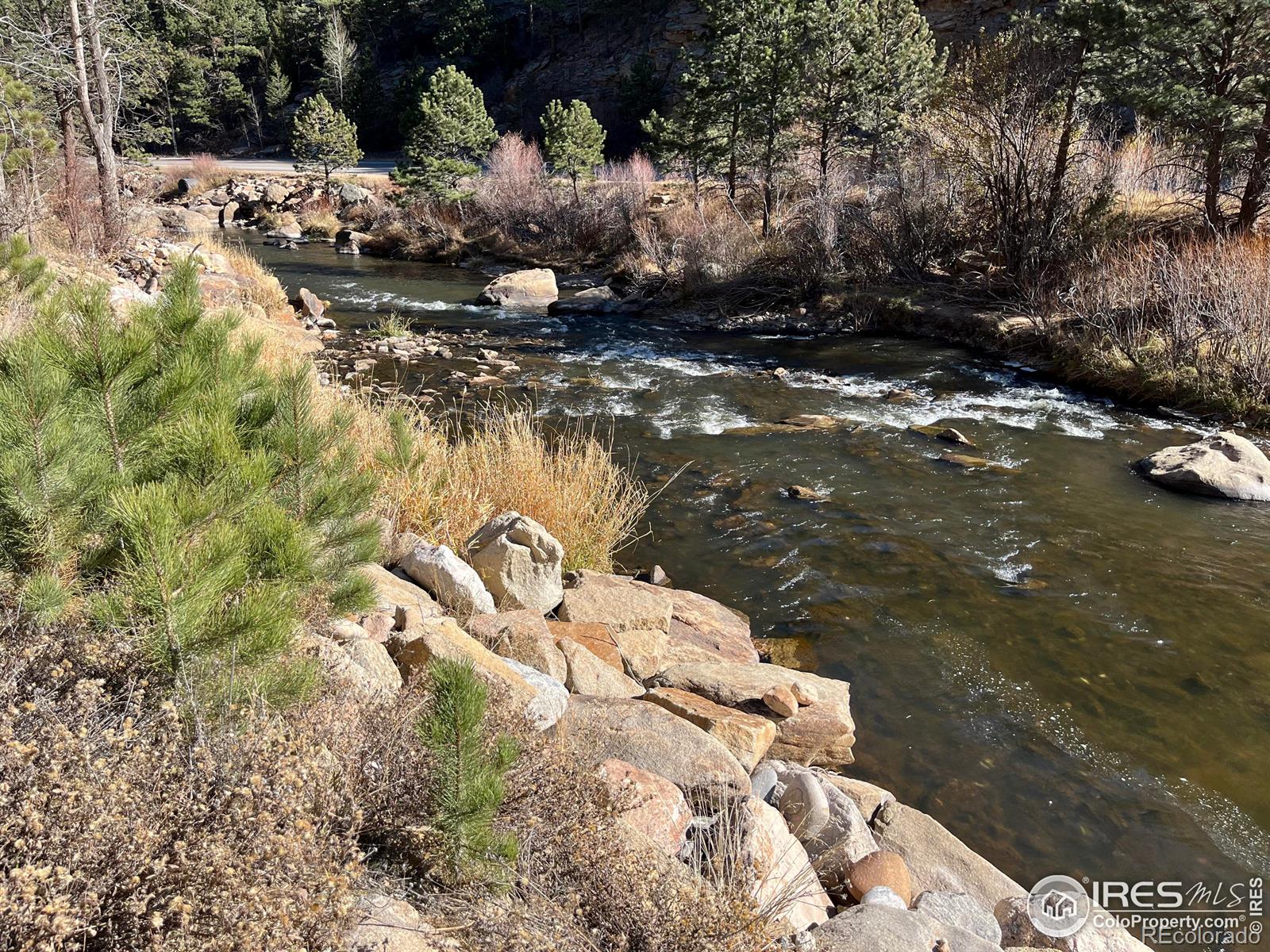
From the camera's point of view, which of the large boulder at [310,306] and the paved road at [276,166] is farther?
the paved road at [276,166]

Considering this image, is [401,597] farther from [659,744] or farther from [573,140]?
[573,140]

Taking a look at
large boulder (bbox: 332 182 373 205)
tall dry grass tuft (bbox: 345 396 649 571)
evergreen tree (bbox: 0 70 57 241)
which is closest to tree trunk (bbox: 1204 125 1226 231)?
tall dry grass tuft (bbox: 345 396 649 571)

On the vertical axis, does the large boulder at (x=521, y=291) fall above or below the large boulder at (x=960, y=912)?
above

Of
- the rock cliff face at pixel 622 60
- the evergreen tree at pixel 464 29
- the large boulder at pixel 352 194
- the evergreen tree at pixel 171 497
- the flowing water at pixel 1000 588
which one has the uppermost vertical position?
the evergreen tree at pixel 464 29

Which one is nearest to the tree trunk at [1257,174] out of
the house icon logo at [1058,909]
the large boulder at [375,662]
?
the house icon logo at [1058,909]

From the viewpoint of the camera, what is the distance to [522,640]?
4336 mm

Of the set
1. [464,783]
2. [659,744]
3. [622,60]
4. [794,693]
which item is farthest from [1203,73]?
[622,60]

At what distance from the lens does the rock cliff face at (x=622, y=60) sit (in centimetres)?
3847

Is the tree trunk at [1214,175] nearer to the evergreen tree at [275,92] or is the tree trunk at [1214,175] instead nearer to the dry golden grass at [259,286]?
the dry golden grass at [259,286]

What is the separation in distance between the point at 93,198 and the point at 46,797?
693 inches

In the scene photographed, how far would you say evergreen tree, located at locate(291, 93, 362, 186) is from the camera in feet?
116

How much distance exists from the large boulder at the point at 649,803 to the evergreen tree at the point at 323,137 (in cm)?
3657

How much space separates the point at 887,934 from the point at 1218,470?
8.46 metres

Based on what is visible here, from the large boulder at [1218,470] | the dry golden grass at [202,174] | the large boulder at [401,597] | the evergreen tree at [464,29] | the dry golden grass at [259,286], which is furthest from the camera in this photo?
the evergreen tree at [464,29]
